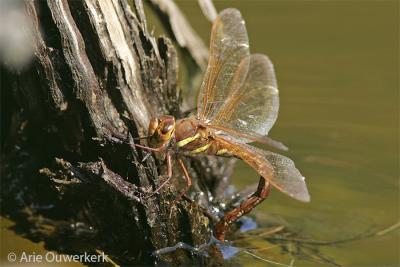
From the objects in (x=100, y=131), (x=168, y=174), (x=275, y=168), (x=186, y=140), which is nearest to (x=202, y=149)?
(x=186, y=140)

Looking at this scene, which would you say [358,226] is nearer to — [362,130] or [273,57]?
[362,130]

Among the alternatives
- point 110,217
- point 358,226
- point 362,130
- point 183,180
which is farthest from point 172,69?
point 362,130

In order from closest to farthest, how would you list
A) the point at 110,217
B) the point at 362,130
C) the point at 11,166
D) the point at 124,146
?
the point at 124,146, the point at 110,217, the point at 11,166, the point at 362,130

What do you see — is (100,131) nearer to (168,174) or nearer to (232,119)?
(168,174)

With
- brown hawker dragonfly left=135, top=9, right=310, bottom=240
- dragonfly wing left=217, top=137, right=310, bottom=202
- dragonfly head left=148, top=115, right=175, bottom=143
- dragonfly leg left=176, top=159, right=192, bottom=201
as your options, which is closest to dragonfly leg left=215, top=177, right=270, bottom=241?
brown hawker dragonfly left=135, top=9, right=310, bottom=240

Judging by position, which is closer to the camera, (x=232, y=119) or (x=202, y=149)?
(x=202, y=149)
